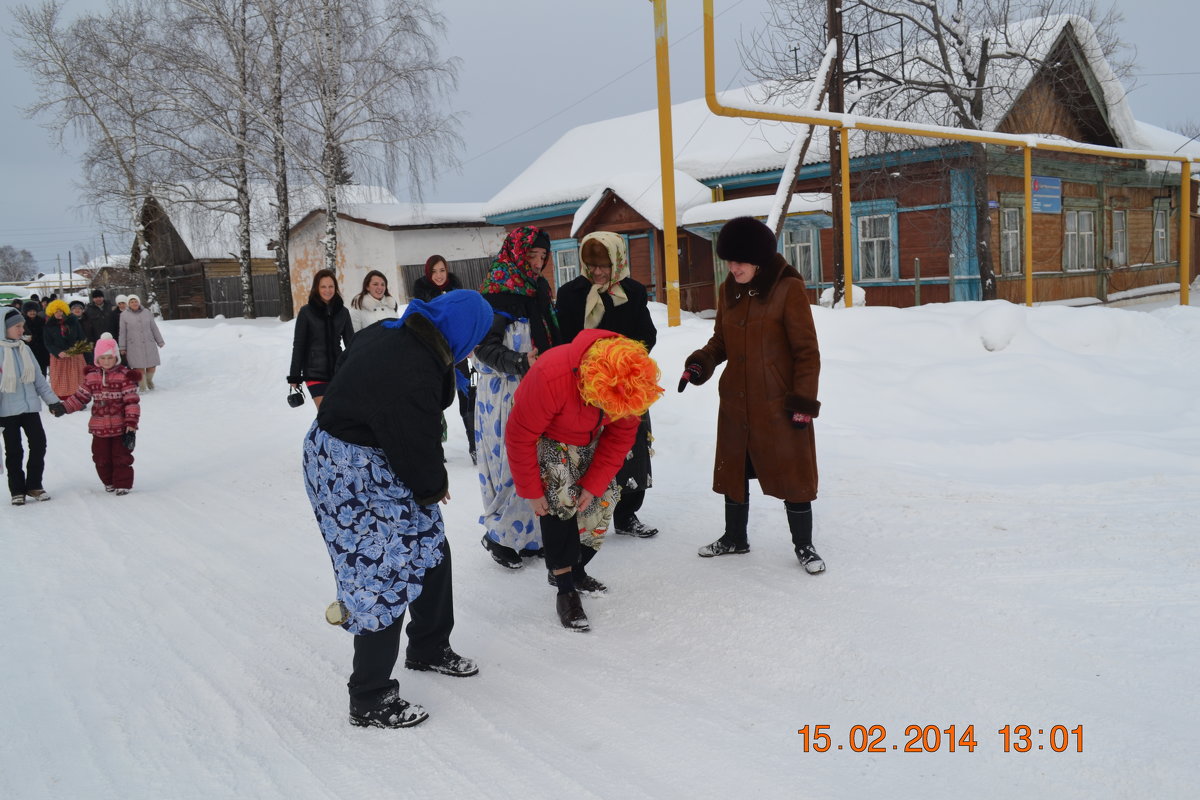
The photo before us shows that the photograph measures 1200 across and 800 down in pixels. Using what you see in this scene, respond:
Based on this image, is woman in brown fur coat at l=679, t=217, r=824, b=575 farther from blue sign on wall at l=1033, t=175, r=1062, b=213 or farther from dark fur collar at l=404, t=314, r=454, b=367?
blue sign on wall at l=1033, t=175, r=1062, b=213

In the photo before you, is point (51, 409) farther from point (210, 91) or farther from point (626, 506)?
point (210, 91)

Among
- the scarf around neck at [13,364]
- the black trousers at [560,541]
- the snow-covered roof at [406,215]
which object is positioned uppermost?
the snow-covered roof at [406,215]

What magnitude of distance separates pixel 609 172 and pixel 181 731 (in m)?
20.1

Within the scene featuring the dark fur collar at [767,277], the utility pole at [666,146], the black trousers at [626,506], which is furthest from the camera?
the utility pole at [666,146]

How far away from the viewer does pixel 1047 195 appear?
61.2 ft

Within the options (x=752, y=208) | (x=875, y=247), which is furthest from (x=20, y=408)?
(x=875, y=247)

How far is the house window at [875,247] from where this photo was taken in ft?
56.2

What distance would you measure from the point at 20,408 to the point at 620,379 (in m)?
6.25

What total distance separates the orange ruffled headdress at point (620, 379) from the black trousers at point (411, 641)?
84cm

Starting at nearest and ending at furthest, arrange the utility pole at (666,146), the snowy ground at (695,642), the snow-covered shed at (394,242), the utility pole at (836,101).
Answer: the snowy ground at (695,642) < the utility pole at (666,146) < the utility pole at (836,101) < the snow-covered shed at (394,242)

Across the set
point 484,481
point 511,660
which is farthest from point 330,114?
point 511,660

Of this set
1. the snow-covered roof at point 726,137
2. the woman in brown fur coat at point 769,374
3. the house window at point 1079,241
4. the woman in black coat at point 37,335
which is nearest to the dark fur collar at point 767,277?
the woman in brown fur coat at point 769,374

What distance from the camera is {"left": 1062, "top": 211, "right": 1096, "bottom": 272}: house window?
19469mm

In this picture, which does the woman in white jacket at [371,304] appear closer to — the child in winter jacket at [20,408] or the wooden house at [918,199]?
the child in winter jacket at [20,408]
